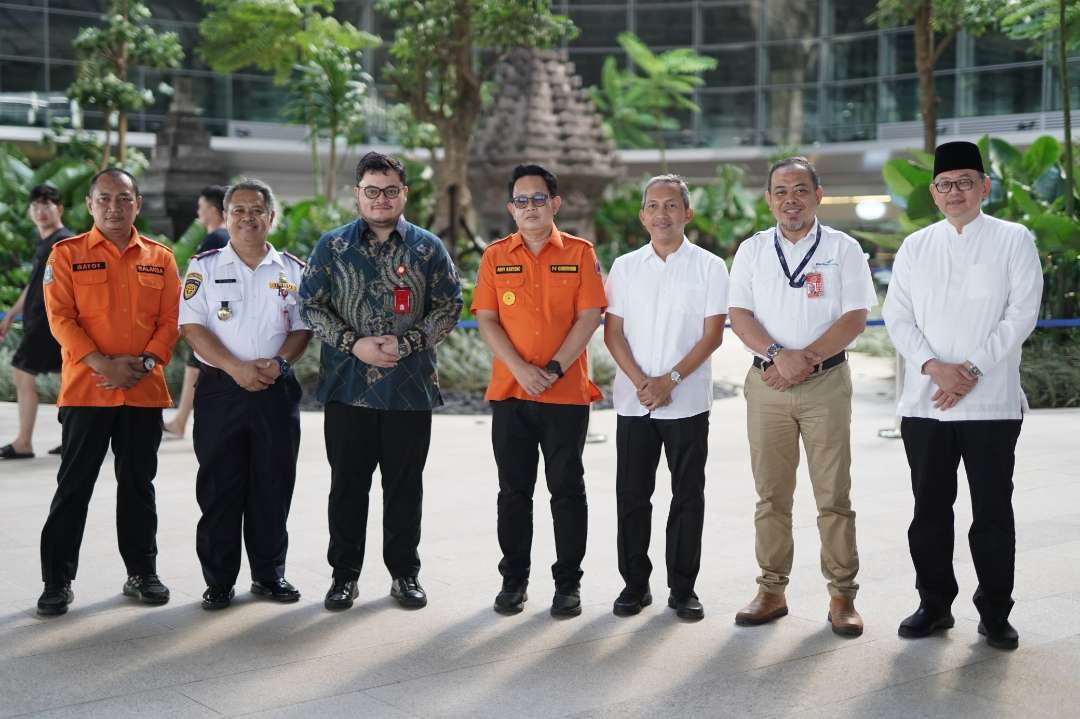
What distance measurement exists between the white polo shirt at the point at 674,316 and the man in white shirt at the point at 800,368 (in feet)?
0.59

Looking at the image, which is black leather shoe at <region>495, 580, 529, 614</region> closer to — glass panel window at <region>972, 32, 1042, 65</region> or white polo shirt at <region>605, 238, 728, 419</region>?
white polo shirt at <region>605, 238, 728, 419</region>

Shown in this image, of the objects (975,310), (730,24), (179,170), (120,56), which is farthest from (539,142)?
(730,24)

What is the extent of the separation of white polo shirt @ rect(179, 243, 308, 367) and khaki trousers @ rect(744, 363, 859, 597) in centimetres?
195

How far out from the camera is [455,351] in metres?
13.7

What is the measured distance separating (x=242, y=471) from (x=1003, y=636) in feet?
9.92

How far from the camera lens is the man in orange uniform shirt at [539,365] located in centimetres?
534

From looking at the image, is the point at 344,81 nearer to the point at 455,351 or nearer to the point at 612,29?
the point at 455,351

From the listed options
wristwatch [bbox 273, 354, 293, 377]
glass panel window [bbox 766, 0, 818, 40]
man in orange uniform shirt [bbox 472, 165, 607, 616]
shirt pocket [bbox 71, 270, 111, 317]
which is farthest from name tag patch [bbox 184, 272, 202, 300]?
glass panel window [bbox 766, 0, 818, 40]

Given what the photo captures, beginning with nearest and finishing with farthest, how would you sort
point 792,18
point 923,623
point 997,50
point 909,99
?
point 923,623 → point 997,50 → point 909,99 → point 792,18

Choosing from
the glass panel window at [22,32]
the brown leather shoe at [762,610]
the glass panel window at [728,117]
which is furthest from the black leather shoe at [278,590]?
the glass panel window at [728,117]

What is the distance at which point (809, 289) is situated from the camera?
504 cm

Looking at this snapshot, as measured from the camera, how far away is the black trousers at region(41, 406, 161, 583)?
535 centimetres

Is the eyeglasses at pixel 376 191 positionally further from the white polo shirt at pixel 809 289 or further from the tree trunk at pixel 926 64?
the tree trunk at pixel 926 64

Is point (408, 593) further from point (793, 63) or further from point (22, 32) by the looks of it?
point (793, 63)
